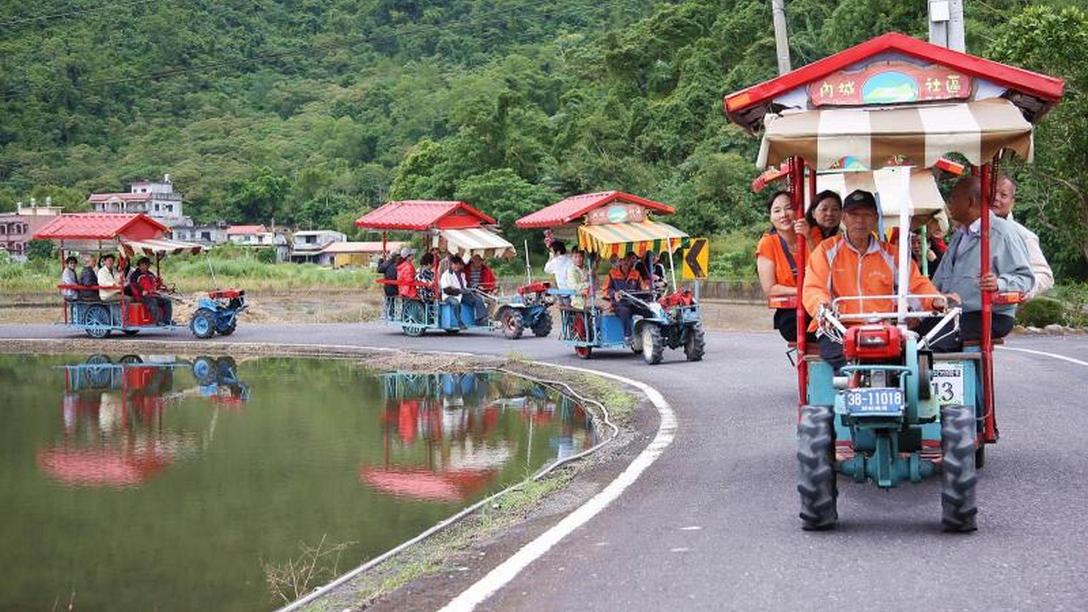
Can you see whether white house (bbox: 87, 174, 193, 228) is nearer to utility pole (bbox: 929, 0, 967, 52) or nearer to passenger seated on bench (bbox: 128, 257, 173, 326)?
passenger seated on bench (bbox: 128, 257, 173, 326)

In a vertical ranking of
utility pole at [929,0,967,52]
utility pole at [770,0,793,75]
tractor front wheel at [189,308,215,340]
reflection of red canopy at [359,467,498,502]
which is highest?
utility pole at [770,0,793,75]

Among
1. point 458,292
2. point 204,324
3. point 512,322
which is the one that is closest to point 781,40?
point 512,322

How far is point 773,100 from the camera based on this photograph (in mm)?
8594

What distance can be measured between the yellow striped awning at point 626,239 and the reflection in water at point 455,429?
→ 2.35 meters

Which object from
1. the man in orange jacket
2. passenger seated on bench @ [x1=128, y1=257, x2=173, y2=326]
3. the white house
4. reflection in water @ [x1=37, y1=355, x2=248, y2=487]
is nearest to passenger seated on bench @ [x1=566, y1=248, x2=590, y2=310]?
reflection in water @ [x1=37, y1=355, x2=248, y2=487]

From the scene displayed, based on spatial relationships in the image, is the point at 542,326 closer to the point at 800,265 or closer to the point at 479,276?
the point at 479,276

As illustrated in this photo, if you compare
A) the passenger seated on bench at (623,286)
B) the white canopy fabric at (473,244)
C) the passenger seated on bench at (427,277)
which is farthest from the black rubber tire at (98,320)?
the passenger seated on bench at (623,286)

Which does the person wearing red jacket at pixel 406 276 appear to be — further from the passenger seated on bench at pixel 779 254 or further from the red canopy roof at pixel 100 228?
the passenger seated on bench at pixel 779 254

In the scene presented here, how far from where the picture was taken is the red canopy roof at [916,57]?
808 centimetres

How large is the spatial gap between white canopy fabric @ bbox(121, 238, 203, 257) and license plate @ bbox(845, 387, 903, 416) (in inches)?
986

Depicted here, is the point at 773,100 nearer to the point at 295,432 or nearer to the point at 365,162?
the point at 295,432

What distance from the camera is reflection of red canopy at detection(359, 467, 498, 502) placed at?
1165 cm

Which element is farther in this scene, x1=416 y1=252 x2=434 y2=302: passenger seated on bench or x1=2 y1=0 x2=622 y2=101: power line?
x1=2 y1=0 x2=622 y2=101: power line

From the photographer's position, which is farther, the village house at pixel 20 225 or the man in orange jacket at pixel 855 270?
the village house at pixel 20 225
